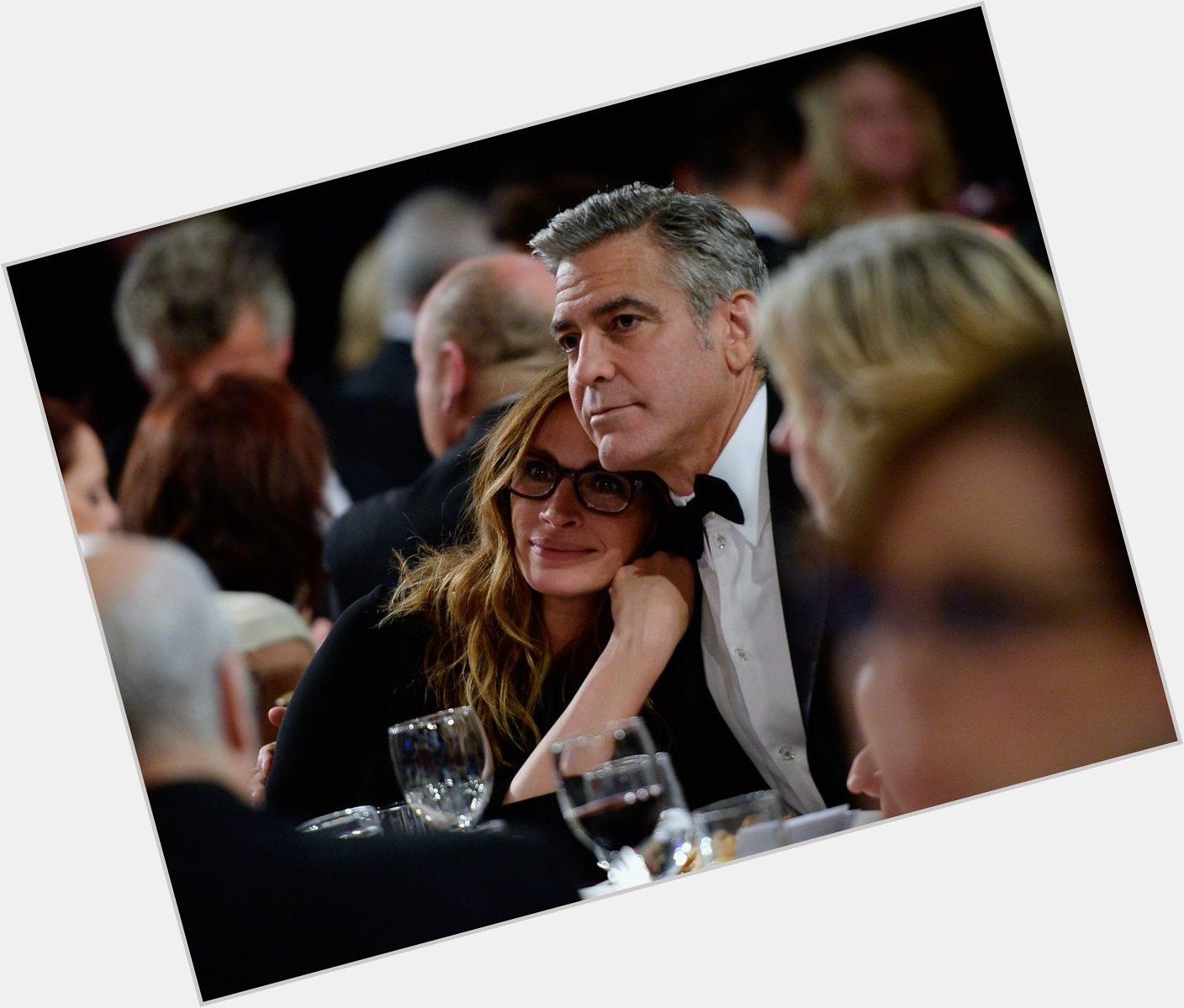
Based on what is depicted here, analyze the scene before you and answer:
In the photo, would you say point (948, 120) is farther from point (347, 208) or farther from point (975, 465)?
point (347, 208)

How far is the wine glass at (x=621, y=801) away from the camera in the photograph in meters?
2.03

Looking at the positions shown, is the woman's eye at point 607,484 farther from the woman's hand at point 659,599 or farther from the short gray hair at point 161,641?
the short gray hair at point 161,641

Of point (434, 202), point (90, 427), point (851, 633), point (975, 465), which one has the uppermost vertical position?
point (434, 202)

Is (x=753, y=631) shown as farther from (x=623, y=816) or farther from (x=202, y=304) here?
(x=202, y=304)

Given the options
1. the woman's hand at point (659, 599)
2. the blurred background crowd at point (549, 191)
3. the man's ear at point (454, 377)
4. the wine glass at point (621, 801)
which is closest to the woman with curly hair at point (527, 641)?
the woman's hand at point (659, 599)

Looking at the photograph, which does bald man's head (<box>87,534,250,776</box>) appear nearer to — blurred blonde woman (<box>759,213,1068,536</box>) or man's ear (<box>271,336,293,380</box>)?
man's ear (<box>271,336,293,380</box>)

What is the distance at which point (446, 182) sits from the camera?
3.06 m

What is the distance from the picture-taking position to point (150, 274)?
10.2 ft

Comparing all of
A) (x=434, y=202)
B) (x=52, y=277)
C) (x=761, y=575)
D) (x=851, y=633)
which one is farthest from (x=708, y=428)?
(x=52, y=277)

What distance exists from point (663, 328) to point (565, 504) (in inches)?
16.2

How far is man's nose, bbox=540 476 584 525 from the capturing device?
116 inches

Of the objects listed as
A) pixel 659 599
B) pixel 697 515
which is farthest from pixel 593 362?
pixel 659 599

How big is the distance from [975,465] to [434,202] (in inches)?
49.6

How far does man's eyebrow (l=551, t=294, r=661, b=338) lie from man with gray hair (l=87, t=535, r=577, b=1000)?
937 mm
